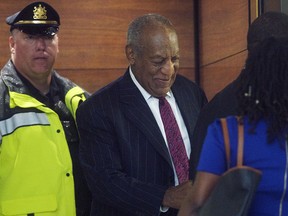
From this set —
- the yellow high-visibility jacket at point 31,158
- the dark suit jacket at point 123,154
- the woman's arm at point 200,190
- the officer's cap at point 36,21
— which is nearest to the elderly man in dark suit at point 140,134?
the dark suit jacket at point 123,154

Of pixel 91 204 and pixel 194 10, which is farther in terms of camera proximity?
pixel 194 10

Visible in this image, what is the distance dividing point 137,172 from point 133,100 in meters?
0.30

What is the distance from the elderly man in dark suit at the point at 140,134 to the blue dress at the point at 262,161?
2.57ft

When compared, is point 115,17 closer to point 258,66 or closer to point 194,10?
point 194,10

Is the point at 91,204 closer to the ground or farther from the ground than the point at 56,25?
closer to the ground

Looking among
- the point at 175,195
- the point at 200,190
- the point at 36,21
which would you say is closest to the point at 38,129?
the point at 36,21

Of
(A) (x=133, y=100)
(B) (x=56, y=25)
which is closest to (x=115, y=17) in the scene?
(B) (x=56, y=25)

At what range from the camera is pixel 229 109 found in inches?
71.4

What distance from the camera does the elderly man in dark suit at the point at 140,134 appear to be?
2.44 metres

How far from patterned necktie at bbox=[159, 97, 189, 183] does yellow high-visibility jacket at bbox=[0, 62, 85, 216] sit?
46 cm

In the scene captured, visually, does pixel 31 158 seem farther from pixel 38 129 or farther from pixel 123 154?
pixel 123 154

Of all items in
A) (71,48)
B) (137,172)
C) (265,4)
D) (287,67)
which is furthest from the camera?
(71,48)

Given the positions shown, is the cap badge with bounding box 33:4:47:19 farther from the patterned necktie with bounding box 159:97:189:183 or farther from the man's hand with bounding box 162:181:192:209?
the man's hand with bounding box 162:181:192:209

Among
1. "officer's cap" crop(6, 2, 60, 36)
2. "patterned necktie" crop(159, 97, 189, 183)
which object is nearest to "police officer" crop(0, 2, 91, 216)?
"officer's cap" crop(6, 2, 60, 36)
